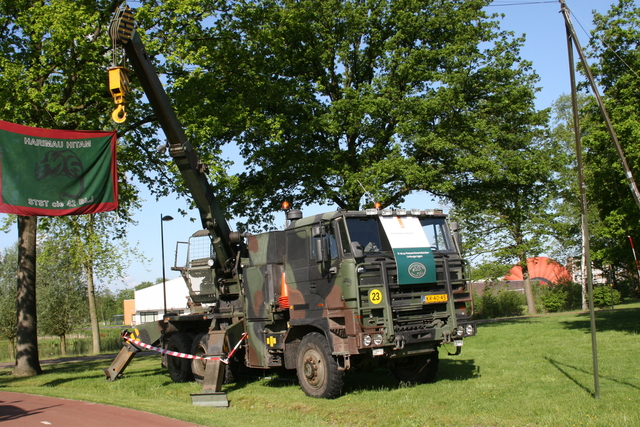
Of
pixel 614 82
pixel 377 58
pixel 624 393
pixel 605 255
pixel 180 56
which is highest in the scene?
pixel 377 58

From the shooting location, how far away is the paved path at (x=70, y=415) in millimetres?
9078

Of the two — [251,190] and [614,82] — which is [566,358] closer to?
[614,82]

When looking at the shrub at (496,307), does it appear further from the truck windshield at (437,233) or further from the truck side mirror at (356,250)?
the truck side mirror at (356,250)

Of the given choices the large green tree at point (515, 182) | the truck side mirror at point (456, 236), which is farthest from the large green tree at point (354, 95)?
the truck side mirror at point (456, 236)

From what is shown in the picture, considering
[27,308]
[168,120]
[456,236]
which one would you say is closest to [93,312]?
[27,308]

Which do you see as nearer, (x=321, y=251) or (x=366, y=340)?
(x=366, y=340)

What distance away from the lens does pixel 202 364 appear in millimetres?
14078

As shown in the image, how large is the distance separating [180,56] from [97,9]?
384cm

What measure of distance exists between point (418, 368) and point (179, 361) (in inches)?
253

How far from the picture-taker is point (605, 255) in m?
19.9

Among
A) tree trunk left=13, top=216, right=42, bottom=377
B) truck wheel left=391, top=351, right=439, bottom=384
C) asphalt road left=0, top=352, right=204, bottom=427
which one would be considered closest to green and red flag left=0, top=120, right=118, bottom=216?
asphalt road left=0, top=352, right=204, bottom=427

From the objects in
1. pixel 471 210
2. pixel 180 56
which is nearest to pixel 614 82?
pixel 471 210

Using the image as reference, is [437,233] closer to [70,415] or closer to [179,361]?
[70,415]

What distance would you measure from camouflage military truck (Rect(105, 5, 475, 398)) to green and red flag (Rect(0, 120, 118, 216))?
96.9 inches
